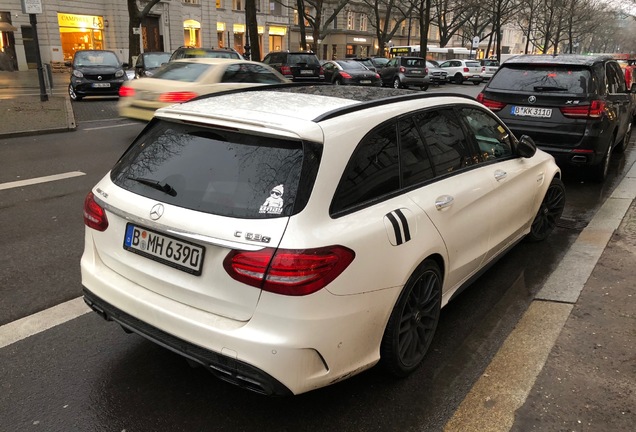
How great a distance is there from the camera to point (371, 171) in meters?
2.75

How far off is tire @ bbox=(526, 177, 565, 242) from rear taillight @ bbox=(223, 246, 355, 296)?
3352 mm

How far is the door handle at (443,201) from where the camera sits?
3.06 metres

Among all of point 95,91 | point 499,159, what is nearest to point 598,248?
point 499,159

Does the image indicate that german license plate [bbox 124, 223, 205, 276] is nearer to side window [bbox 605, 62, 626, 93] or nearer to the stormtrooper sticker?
the stormtrooper sticker

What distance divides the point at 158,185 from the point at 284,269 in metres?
0.91

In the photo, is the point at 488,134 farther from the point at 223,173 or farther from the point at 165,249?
the point at 165,249

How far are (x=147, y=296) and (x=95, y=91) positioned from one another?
16.6 meters

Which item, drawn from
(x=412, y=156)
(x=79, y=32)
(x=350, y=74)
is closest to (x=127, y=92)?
(x=412, y=156)

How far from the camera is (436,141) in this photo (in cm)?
337

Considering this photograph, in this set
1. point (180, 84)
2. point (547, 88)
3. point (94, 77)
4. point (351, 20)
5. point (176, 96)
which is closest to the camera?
point (547, 88)

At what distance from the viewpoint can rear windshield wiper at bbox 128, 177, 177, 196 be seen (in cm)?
263

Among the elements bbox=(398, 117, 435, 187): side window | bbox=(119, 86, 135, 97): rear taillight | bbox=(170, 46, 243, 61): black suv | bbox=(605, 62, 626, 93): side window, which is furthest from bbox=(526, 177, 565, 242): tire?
bbox=(170, 46, 243, 61): black suv

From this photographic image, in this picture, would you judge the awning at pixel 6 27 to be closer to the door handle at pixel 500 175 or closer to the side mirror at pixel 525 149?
the side mirror at pixel 525 149

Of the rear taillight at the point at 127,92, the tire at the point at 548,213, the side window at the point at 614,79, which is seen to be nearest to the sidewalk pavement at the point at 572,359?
the tire at the point at 548,213
